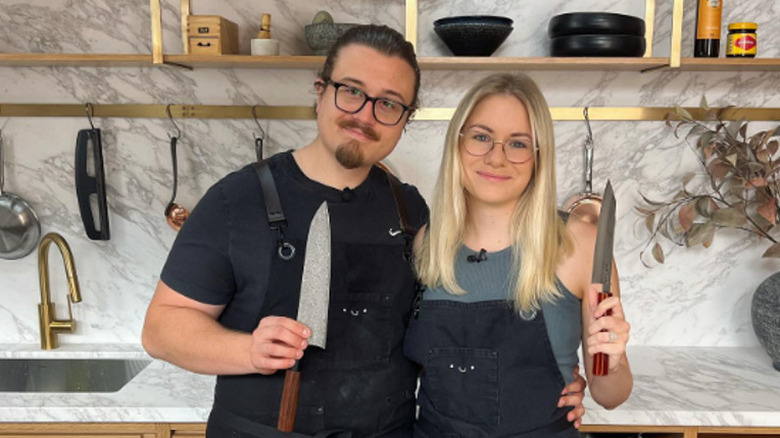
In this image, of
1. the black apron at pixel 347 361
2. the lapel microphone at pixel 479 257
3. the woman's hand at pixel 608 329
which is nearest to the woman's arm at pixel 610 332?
the woman's hand at pixel 608 329

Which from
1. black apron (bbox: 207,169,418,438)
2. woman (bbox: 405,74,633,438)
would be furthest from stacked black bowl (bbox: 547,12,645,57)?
black apron (bbox: 207,169,418,438)

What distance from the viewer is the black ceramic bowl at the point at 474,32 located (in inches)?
65.1

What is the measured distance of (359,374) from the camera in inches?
46.2

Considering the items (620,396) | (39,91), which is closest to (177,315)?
(620,396)

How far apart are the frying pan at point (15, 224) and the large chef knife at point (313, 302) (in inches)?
48.4

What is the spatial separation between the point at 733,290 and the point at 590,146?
0.57 m

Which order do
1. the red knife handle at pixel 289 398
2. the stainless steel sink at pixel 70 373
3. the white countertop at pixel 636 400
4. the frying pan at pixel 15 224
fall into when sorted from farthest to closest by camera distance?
the frying pan at pixel 15 224 < the stainless steel sink at pixel 70 373 < the white countertop at pixel 636 400 < the red knife handle at pixel 289 398

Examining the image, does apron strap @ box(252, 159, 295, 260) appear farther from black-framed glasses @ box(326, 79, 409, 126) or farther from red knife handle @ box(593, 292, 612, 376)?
red knife handle @ box(593, 292, 612, 376)

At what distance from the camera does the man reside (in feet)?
3.76

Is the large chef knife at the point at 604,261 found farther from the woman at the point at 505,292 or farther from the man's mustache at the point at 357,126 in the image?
the man's mustache at the point at 357,126

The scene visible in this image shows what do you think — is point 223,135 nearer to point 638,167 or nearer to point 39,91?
point 39,91

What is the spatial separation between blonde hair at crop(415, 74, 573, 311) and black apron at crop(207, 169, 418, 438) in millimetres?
87

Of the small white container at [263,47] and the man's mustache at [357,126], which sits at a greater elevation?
the small white container at [263,47]

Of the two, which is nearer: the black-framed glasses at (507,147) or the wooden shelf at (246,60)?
→ the black-framed glasses at (507,147)
